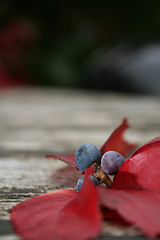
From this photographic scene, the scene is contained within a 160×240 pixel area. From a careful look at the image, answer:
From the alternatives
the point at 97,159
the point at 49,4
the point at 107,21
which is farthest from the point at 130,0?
the point at 97,159

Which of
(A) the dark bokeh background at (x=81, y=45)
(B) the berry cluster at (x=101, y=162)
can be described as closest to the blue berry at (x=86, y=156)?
(B) the berry cluster at (x=101, y=162)

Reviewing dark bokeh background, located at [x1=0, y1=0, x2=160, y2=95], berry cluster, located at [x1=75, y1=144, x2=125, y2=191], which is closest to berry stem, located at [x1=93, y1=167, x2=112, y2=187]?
berry cluster, located at [x1=75, y1=144, x2=125, y2=191]

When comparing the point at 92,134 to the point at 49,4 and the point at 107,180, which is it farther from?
the point at 49,4

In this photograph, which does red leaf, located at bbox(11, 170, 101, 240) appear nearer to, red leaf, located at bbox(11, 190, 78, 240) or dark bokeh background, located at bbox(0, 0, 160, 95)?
red leaf, located at bbox(11, 190, 78, 240)

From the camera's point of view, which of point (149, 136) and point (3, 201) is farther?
point (149, 136)

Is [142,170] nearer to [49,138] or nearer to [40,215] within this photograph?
[40,215]

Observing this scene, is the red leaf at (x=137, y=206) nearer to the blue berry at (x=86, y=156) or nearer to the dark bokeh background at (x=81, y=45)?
the blue berry at (x=86, y=156)

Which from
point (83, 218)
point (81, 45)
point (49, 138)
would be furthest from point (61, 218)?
point (81, 45)
